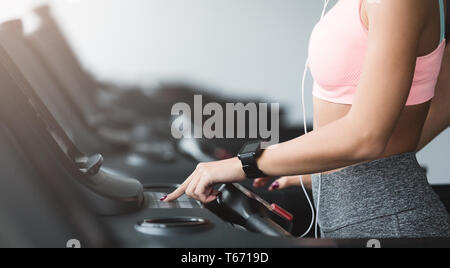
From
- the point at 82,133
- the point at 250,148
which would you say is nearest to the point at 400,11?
the point at 250,148

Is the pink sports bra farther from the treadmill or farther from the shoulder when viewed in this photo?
the treadmill

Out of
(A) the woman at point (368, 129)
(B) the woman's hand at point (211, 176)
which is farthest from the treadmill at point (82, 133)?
(A) the woman at point (368, 129)

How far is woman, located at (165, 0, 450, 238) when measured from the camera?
734 millimetres

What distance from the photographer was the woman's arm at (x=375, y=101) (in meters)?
0.72

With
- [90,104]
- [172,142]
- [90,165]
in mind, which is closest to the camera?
[90,165]

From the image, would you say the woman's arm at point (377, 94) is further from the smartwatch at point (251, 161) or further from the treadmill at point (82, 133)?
the treadmill at point (82, 133)

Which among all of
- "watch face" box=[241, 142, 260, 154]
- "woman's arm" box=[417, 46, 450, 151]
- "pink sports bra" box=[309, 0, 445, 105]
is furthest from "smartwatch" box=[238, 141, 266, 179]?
"woman's arm" box=[417, 46, 450, 151]

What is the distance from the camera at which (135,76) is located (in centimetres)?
216

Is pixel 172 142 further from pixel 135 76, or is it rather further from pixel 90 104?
pixel 90 104

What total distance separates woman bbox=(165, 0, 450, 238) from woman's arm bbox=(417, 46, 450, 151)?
18cm

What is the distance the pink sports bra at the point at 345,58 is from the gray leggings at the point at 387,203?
13 cm

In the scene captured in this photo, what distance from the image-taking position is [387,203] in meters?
0.87
